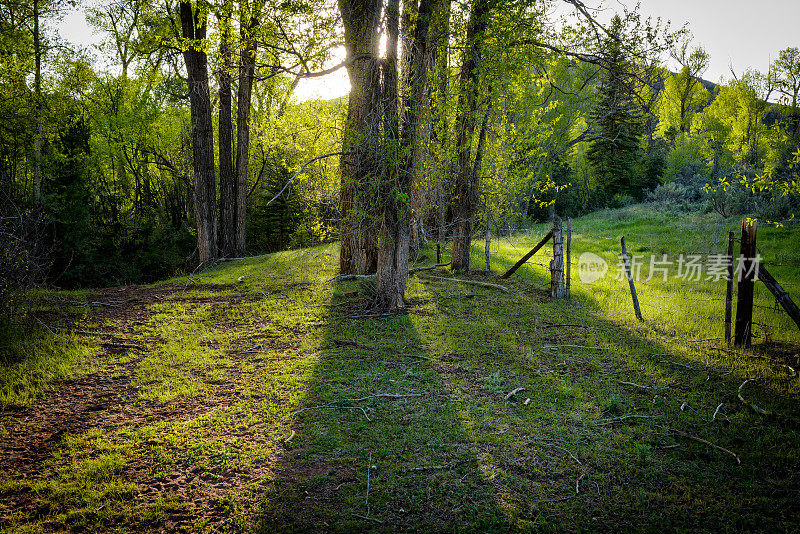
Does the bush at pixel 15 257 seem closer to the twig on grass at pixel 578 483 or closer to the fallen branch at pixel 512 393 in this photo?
the fallen branch at pixel 512 393

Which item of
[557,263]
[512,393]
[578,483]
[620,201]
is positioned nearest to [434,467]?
[578,483]

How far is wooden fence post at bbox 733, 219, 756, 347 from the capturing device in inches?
230

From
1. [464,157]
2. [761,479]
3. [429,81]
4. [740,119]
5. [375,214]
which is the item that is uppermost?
A: [740,119]

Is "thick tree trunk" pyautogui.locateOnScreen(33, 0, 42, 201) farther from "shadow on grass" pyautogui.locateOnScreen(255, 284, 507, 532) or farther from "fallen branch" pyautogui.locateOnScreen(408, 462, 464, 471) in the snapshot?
"fallen branch" pyautogui.locateOnScreen(408, 462, 464, 471)

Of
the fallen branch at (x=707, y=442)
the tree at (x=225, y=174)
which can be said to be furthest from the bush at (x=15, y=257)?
the tree at (x=225, y=174)

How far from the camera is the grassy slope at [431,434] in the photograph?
2.96m

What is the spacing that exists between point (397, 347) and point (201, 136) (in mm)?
11815

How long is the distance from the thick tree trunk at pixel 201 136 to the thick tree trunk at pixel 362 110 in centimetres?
724

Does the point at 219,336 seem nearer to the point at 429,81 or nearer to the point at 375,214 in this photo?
the point at 375,214

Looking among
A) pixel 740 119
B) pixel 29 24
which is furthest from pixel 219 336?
pixel 740 119

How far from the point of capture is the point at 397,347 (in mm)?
6367

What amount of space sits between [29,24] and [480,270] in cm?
2290

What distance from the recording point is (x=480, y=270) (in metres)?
12.5

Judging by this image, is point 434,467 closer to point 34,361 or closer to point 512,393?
point 512,393
